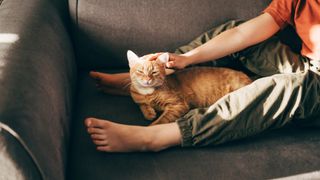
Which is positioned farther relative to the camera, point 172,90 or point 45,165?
point 172,90

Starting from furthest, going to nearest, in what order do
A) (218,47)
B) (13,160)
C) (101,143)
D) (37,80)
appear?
(218,47) → (101,143) → (37,80) → (13,160)

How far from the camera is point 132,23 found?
1.33m

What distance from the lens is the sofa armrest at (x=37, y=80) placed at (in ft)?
2.45

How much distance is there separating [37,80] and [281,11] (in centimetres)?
84

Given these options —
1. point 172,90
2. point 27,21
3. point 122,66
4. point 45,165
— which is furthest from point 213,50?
point 45,165

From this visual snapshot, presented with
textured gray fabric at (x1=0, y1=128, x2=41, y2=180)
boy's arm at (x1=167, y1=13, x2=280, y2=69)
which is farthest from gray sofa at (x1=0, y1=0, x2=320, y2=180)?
boy's arm at (x1=167, y1=13, x2=280, y2=69)

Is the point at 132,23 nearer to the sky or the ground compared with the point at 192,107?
nearer to the sky

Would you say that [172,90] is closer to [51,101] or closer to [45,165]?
[51,101]

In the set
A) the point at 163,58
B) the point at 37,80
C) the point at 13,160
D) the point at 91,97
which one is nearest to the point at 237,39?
the point at 163,58

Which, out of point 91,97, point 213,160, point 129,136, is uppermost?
point 91,97

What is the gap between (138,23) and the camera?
133 cm

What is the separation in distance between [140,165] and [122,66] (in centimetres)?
52

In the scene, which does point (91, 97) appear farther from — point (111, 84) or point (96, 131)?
point (96, 131)

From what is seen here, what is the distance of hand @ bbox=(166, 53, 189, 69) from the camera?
1.19 metres
